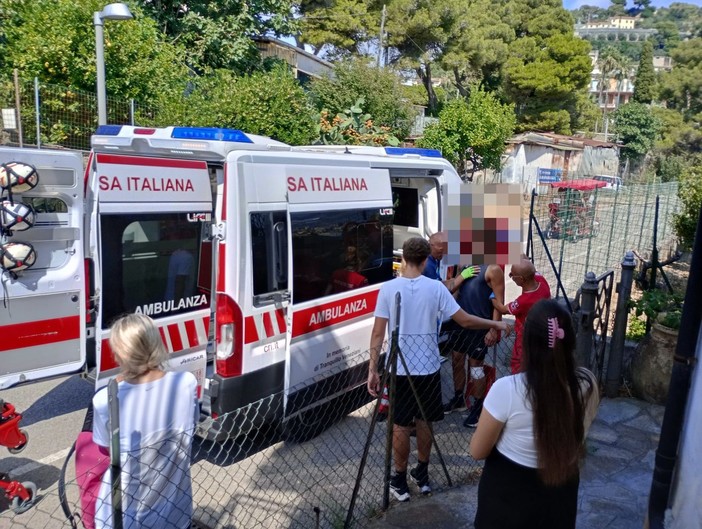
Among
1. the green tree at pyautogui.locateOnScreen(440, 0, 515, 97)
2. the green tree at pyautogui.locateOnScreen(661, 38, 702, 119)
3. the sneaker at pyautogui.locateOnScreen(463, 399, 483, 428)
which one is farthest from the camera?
the green tree at pyautogui.locateOnScreen(661, 38, 702, 119)

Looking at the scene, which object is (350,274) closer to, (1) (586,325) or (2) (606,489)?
(1) (586,325)

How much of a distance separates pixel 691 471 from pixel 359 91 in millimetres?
18334

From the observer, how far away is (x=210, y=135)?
4629mm

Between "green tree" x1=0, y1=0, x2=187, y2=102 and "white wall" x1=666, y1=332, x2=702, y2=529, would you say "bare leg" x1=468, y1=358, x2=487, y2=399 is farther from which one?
"green tree" x1=0, y1=0, x2=187, y2=102

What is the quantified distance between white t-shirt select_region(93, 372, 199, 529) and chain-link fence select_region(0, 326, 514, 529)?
2.60 feet

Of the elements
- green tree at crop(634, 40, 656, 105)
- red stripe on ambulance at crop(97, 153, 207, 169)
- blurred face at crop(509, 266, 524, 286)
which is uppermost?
green tree at crop(634, 40, 656, 105)

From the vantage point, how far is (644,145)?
45844 millimetres

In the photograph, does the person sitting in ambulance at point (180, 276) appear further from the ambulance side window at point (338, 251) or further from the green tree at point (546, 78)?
the green tree at point (546, 78)

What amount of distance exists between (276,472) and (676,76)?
46.5m

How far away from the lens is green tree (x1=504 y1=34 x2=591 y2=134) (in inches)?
1540

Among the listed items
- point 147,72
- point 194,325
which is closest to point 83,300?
point 194,325

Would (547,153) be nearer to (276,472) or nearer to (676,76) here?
(676,76)

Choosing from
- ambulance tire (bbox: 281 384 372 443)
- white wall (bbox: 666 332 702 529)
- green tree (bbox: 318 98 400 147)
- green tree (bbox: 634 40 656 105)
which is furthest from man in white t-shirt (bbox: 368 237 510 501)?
green tree (bbox: 634 40 656 105)

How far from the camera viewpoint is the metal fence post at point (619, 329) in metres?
5.59
